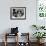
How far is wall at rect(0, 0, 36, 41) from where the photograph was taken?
→ 638 centimetres

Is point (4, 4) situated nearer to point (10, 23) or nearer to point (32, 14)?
point (10, 23)

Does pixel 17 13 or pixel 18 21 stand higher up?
pixel 17 13

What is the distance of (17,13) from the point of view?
21.0 feet

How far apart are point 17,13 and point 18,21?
35 centimetres

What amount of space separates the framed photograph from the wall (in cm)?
13

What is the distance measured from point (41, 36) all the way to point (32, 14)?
1118 millimetres

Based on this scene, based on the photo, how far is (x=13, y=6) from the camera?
20.9 ft

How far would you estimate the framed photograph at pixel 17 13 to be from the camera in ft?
20.9

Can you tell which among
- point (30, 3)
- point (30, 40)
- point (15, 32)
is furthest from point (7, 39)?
point (30, 3)

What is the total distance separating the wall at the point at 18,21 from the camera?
638 cm

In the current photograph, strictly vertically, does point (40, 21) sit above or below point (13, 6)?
below

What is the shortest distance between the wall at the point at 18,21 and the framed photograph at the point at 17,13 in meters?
0.13

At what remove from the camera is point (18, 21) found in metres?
6.45

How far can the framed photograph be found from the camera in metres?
6.38
